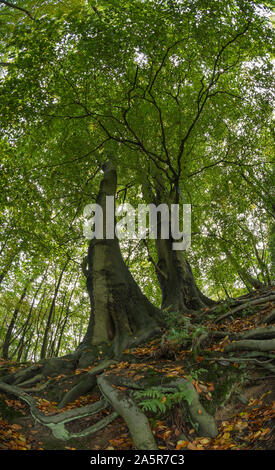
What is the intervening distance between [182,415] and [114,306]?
404 cm

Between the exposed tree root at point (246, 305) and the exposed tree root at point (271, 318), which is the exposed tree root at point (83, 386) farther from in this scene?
the exposed tree root at point (271, 318)

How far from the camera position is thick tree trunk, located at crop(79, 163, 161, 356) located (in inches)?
287

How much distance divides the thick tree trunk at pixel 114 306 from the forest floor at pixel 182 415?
155cm

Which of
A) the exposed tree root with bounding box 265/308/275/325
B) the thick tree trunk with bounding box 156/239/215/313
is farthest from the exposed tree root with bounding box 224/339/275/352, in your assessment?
the thick tree trunk with bounding box 156/239/215/313

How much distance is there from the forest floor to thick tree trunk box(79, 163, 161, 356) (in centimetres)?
155

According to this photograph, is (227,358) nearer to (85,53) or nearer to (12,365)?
(12,365)

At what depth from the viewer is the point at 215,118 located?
1098 centimetres

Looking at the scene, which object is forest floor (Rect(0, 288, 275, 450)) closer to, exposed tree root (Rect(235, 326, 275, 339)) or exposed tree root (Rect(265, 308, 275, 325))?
exposed tree root (Rect(235, 326, 275, 339))

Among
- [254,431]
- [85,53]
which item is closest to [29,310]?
[85,53]

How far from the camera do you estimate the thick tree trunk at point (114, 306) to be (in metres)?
7.29

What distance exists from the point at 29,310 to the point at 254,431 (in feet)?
58.1

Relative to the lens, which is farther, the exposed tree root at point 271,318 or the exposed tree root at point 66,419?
the exposed tree root at point 271,318

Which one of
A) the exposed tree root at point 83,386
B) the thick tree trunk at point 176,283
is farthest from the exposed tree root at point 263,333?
the thick tree trunk at point 176,283

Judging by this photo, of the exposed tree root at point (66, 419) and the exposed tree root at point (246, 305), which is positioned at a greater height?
the exposed tree root at point (246, 305)
